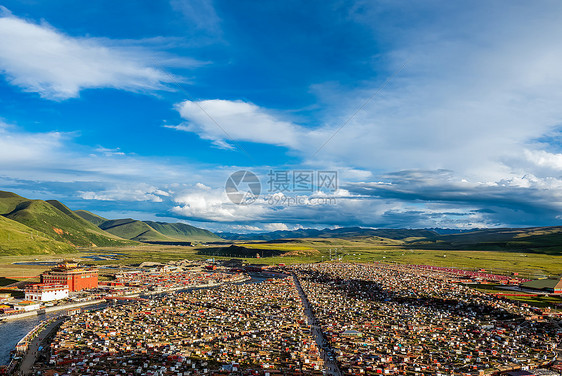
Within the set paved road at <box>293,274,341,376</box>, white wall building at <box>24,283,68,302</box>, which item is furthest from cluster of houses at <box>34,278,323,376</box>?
white wall building at <box>24,283,68,302</box>

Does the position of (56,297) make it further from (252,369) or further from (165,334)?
(252,369)

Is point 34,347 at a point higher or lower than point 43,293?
lower

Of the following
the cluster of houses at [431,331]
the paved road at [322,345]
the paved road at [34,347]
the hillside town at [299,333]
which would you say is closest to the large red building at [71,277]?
the hillside town at [299,333]

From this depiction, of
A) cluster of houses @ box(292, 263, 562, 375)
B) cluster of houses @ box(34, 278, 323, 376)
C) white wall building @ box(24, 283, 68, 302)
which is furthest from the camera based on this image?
white wall building @ box(24, 283, 68, 302)

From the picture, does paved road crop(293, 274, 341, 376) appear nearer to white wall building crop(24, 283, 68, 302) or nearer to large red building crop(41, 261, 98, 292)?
white wall building crop(24, 283, 68, 302)

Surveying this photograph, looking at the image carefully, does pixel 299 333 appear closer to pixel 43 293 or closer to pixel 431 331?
pixel 431 331

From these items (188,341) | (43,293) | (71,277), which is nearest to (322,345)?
(188,341)

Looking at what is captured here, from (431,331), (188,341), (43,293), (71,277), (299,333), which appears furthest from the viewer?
(71,277)
